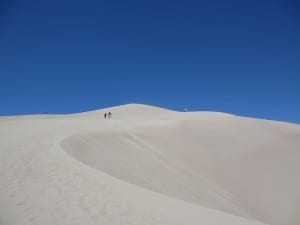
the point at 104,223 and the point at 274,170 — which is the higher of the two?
the point at 274,170

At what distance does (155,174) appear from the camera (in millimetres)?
14102

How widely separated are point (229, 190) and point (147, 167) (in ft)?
15.4

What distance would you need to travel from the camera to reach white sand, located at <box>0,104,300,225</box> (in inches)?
264

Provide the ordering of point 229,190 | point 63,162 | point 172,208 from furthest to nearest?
point 229,190, point 63,162, point 172,208

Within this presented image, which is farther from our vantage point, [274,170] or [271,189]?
[274,170]

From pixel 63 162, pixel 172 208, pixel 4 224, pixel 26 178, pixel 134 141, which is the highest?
pixel 134 141

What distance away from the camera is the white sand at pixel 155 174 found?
6707 mm

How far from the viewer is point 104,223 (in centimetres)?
605


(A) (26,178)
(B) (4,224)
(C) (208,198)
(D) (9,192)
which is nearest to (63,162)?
(A) (26,178)

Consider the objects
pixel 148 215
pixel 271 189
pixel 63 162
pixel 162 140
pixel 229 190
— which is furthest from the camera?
pixel 162 140

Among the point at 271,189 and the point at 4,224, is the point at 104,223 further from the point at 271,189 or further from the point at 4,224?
the point at 271,189

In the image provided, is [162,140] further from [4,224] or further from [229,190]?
[4,224]

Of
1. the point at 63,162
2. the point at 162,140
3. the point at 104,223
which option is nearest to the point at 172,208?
the point at 104,223

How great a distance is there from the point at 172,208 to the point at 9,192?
376cm
